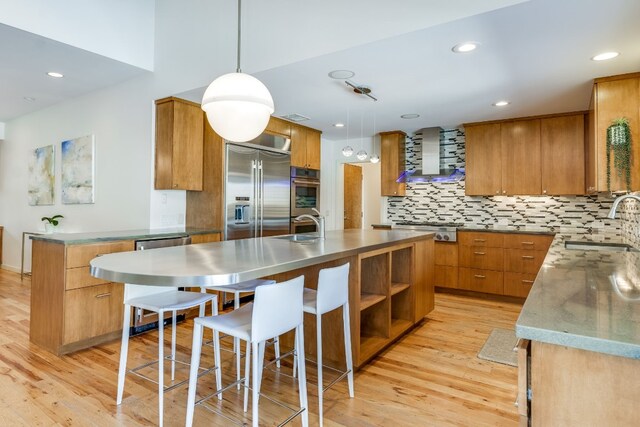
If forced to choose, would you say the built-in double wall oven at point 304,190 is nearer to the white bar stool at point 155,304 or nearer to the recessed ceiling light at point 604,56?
the white bar stool at point 155,304

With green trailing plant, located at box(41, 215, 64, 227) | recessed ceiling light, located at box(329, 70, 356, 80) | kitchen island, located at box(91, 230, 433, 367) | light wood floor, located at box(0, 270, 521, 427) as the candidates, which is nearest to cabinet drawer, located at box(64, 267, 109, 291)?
light wood floor, located at box(0, 270, 521, 427)

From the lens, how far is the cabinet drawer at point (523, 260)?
440 centimetres

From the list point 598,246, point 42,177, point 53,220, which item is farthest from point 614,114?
point 42,177

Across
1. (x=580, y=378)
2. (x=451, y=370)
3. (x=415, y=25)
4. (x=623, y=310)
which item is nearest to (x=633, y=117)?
(x=415, y=25)

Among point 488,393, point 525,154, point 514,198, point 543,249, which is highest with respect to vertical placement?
point 525,154

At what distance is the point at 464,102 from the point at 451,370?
2847 millimetres

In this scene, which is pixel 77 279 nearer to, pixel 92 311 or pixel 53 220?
pixel 92 311

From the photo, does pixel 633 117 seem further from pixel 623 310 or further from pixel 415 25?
pixel 623 310

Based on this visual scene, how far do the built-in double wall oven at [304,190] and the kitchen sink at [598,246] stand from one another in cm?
332

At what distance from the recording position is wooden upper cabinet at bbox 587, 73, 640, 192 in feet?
10.0

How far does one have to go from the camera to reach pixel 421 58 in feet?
9.43

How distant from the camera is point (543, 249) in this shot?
4.38 metres

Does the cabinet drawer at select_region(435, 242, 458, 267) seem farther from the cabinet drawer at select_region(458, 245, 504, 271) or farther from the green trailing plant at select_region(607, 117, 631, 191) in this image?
the green trailing plant at select_region(607, 117, 631, 191)

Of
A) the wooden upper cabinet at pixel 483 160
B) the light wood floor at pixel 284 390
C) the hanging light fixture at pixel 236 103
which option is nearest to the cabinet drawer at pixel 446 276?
the wooden upper cabinet at pixel 483 160
